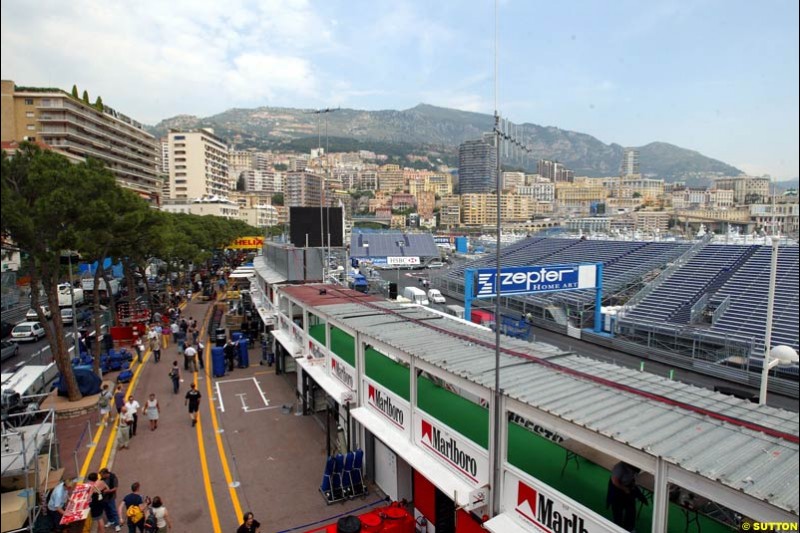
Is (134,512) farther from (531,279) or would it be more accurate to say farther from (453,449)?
(531,279)

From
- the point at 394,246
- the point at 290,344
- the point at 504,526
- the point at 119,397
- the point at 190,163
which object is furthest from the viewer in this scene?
the point at 190,163

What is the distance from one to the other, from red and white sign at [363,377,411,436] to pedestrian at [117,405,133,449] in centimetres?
699

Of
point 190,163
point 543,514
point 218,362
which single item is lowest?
point 218,362

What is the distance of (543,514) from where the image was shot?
545cm

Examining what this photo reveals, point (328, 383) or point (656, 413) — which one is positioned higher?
point (656, 413)

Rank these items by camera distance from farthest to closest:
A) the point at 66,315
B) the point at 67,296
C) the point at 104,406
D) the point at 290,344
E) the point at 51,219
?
the point at 67,296 → the point at 66,315 → the point at 290,344 → the point at 104,406 → the point at 51,219

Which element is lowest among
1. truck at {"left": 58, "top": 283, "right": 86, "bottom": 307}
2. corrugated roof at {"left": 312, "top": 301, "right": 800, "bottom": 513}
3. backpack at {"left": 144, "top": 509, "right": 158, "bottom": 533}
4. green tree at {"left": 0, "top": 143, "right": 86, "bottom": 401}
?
backpack at {"left": 144, "top": 509, "right": 158, "bottom": 533}

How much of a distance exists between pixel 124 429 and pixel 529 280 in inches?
574

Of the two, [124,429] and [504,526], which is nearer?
[504,526]

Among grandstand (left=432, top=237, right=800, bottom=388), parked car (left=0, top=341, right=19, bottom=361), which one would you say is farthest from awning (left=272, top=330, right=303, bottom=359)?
grandstand (left=432, top=237, right=800, bottom=388)

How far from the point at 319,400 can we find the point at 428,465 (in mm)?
7516

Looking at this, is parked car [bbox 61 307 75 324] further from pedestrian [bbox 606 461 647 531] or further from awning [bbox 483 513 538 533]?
pedestrian [bbox 606 461 647 531]

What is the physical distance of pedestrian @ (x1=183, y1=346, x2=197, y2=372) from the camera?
18.5 m

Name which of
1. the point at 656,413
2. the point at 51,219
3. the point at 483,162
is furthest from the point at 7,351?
the point at 51,219
